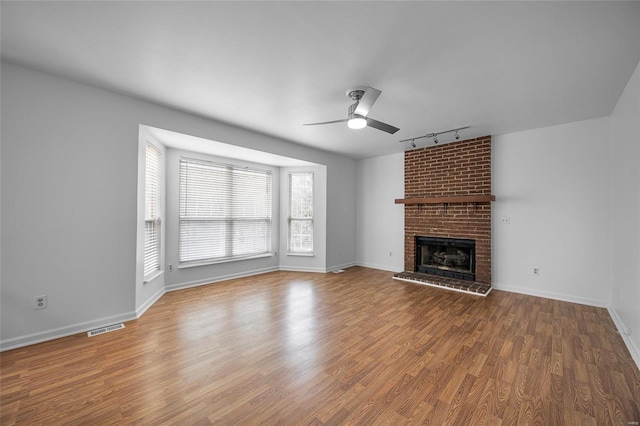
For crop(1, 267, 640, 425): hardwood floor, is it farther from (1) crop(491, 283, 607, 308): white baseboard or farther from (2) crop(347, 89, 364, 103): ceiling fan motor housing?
(2) crop(347, 89, 364, 103): ceiling fan motor housing

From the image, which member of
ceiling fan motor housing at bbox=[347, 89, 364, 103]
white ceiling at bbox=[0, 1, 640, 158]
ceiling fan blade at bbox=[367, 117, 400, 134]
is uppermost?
white ceiling at bbox=[0, 1, 640, 158]

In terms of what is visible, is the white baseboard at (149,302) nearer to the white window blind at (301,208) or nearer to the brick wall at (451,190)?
the white window blind at (301,208)

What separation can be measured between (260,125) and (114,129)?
179cm

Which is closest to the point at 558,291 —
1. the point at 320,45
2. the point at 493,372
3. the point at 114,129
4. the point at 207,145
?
the point at 493,372

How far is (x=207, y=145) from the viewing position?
4008 mm

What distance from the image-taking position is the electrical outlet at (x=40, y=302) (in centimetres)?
248

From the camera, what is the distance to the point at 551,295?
3936 mm

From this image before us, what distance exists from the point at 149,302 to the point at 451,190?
5313mm

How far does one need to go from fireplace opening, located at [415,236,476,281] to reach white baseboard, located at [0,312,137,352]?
4.94 metres

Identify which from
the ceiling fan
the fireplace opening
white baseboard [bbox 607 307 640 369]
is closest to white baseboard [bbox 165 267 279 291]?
the fireplace opening

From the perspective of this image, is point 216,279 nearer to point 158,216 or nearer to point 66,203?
point 158,216

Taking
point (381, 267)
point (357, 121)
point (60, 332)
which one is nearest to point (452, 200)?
point (381, 267)

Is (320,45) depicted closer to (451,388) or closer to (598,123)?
(451,388)

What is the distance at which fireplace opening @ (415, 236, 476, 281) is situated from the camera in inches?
186
